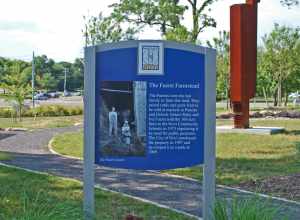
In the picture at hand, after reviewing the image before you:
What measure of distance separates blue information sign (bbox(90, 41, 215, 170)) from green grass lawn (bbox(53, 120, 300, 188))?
340 centimetres

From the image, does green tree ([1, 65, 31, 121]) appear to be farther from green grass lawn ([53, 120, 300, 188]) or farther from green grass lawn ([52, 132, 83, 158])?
green grass lawn ([53, 120, 300, 188])

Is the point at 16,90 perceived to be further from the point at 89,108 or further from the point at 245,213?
the point at 245,213

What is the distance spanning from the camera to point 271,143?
14758 mm

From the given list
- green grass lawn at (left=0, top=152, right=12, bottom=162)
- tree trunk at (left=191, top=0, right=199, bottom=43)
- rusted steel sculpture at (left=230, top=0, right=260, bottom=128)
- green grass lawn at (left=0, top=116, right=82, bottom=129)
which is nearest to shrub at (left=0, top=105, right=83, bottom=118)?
green grass lawn at (left=0, top=116, right=82, bottom=129)

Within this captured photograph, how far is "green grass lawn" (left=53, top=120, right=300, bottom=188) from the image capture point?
9906mm

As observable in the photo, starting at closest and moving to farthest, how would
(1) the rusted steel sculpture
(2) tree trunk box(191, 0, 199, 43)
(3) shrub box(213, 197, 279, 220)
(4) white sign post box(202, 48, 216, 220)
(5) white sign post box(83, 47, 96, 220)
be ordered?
(3) shrub box(213, 197, 279, 220)
(5) white sign post box(83, 47, 96, 220)
(4) white sign post box(202, 48, 216, 220)
(1) the rusted steel sculpture
(2) tree trunk box(191, 0, 199, 43)

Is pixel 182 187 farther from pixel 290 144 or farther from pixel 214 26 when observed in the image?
pixel 214 26

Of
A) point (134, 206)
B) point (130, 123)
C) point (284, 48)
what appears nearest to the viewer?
point (130, 123)

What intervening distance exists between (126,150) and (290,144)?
9.45 meters

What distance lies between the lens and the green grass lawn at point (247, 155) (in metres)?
9.91

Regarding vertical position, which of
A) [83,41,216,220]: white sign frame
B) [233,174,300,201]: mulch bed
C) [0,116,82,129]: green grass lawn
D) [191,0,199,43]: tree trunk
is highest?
[191,0,199,43]: tree trunk

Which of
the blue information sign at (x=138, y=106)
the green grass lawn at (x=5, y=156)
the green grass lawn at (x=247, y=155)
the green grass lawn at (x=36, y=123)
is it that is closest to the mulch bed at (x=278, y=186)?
the green grass lawn at (x=247, y=155)

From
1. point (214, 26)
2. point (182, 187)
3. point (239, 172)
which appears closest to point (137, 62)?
point (182, 187)

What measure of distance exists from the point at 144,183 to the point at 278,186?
1921mm
